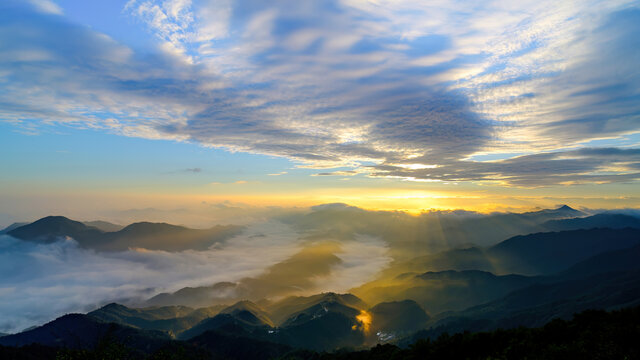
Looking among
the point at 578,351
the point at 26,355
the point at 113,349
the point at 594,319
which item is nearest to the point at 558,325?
the point at 594,319

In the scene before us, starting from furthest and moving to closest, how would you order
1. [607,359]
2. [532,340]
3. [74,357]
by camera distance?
[532,340] < [74,357] < [607,359]

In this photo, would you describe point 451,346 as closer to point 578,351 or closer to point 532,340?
point 532,340

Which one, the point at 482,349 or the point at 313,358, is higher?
the point at 482,349

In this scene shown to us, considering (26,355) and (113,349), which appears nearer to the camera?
(113,349)

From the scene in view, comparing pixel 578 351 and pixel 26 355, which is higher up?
pixel 578 351

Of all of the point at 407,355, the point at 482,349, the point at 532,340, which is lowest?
the point at 407,355

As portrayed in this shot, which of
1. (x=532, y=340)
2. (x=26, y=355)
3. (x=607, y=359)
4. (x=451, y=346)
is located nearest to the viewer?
(x=607, y=359)

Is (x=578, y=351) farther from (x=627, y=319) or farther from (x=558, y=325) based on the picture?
(x=627, y=319)

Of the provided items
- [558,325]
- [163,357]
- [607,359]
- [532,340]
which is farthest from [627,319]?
[163,357]

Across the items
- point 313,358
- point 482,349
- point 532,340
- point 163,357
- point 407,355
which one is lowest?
point 313,358
